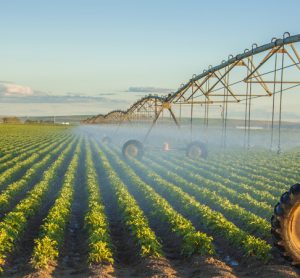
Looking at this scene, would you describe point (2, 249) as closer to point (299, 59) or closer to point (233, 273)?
point (233, 273)

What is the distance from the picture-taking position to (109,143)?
57.6 m

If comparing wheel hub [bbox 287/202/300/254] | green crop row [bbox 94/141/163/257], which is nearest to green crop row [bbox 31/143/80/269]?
green crop row [bbox 94/141/163/257]

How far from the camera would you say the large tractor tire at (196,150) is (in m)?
31.8

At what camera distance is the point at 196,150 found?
3200cm

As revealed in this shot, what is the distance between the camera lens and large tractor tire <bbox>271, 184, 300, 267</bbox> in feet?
27.9

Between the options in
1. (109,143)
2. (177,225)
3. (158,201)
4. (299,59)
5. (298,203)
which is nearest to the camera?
(298,203)

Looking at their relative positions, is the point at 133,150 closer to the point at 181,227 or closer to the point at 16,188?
the point at 16,188

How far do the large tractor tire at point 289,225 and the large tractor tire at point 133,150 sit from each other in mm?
22904

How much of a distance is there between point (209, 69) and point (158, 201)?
12.0 meters

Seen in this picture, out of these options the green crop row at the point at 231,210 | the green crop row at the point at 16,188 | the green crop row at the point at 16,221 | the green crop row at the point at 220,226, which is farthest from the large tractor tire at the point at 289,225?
the green crop row at the point at 16,188

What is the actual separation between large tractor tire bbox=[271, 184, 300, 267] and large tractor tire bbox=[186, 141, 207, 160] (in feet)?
75.3

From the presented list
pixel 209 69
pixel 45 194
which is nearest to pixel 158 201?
pixel 45 194

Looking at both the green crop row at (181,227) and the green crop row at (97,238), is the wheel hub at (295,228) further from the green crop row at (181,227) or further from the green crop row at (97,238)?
the green crop row at (97,238)

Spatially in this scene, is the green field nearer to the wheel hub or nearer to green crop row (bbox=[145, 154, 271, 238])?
green crop row (bbox=[145, 154, 271, 238])
